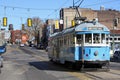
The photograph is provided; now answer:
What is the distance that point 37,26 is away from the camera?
162 metres

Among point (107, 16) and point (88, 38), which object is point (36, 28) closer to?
point (107, 16)

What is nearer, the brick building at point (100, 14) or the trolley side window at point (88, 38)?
the trolley side window at point (88, 38)

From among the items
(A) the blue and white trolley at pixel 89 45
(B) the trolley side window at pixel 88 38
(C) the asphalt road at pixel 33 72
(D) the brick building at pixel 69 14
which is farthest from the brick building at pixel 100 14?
(B) the trolley side window at pixel 88 38

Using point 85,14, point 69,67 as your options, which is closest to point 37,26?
point 85,14

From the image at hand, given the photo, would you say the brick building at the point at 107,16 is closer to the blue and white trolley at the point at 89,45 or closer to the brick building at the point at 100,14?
the brick building at the point at 100,14

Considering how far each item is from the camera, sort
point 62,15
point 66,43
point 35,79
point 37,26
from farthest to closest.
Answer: point 37,26 < point 62,15 < point 66,43 < point 35,79

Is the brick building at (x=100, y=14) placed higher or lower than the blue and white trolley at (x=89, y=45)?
higher

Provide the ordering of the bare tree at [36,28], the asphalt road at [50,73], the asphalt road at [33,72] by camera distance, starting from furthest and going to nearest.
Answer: the bare tree at [36,28], the asphalt road at [33,72], the asphalt road at [50,73]

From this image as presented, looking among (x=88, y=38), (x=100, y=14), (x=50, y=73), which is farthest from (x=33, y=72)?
(x=100, y=14)

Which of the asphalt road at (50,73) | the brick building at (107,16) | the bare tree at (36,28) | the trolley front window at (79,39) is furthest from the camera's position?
the bare tree at (36,28)

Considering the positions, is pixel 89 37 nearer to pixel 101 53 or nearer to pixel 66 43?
pixel 101 53

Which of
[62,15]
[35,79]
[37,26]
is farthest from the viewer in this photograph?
[37,26]

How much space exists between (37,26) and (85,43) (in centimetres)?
13668

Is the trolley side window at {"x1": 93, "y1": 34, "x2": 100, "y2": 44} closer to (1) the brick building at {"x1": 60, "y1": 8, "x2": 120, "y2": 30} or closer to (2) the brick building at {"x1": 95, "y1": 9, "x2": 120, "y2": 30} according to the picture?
(1) the brick building at {"x1": 60, "y1": 8, "x2": 120, "y2": 30}
